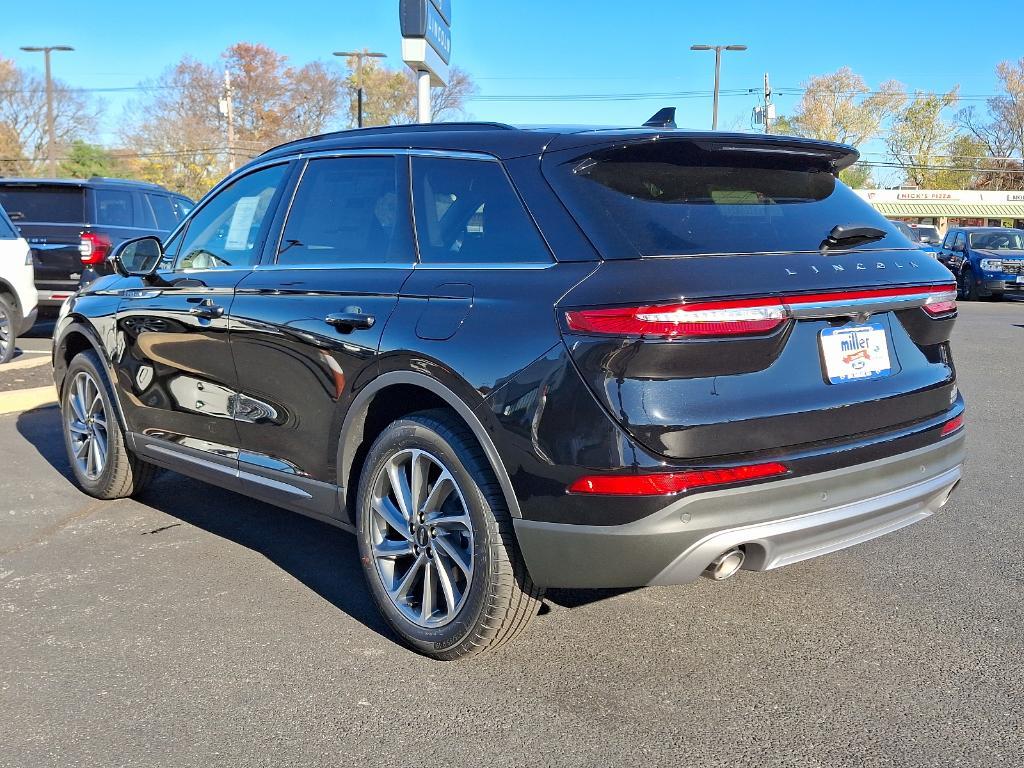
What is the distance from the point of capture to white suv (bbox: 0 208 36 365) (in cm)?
977

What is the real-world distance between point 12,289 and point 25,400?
Result: 2645mm

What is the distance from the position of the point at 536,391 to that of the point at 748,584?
1.65 metres

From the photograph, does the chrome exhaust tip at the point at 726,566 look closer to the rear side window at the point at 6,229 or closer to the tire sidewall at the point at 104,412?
the tire sidewall at the point at 104,412

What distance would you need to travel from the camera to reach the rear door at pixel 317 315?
11.4ft

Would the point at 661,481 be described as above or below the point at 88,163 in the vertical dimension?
below

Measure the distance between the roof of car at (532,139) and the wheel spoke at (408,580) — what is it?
4.58ft

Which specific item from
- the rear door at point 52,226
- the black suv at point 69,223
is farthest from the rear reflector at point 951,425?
the rear door at point 52,226

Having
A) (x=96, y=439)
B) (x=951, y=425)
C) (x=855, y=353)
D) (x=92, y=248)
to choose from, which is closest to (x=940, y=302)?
(x=951, y=425)

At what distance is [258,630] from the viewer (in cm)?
354

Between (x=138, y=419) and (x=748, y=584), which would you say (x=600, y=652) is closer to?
(x=748, y=584)

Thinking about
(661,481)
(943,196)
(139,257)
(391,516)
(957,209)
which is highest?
(943,196)

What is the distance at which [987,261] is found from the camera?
22.1 meters

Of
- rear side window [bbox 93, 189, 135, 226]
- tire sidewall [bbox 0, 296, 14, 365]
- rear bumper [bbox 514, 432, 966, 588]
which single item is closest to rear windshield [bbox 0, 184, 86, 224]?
rear side window [bbox 93, 189, 135, 226]

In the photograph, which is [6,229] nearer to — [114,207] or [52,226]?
[52,226]
